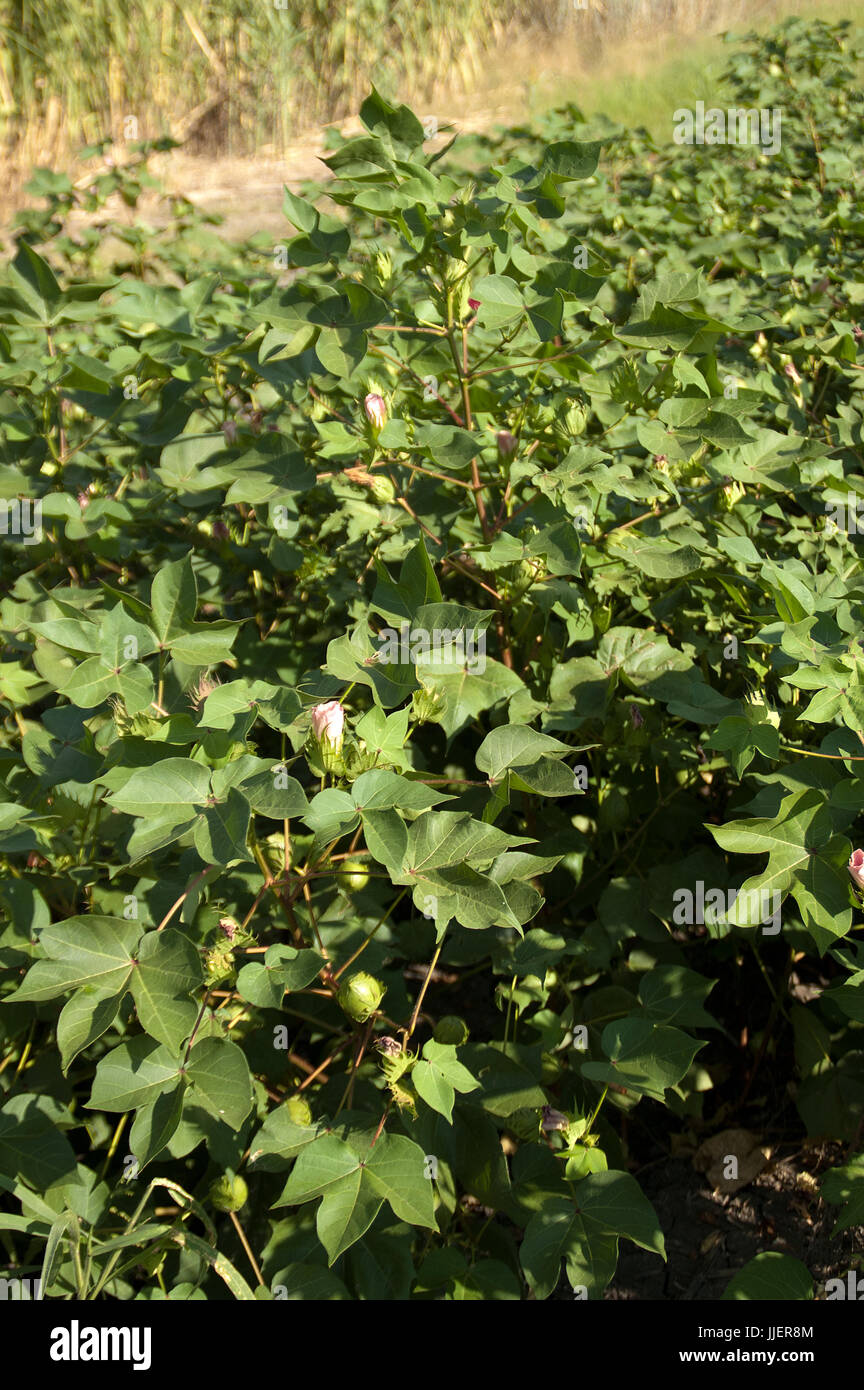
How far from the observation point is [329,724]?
3.76 feet

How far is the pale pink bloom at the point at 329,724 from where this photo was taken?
1.14m

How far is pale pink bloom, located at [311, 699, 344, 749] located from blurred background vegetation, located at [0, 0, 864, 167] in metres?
7.33

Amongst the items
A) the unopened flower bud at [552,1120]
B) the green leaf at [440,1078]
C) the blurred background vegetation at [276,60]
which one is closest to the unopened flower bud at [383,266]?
the green leaf at [440,1078]

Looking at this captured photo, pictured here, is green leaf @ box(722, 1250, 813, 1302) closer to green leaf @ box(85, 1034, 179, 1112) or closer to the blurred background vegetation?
green leaf @ box(85, 1034, 179, 1112)

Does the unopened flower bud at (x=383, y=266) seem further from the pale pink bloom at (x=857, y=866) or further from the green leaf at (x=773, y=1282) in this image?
the green leaf at (x=773, y=1282)

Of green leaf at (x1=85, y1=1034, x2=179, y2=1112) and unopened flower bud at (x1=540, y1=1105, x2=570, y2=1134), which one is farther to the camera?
unopened flower bud at (x1=540, y1=1105, x2=570, y2=1134)

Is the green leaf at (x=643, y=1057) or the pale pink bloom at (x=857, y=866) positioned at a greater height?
the pale pink bloom at (x=857, y=866)

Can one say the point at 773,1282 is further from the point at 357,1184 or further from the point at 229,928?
the point at 229,928

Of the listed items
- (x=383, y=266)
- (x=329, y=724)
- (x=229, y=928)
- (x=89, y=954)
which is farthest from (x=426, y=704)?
(x=383, y=266)

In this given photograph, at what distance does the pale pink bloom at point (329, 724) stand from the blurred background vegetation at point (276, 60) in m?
7.33

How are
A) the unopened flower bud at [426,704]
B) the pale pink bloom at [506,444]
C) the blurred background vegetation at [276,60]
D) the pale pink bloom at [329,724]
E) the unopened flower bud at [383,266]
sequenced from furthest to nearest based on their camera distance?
the blurred background vegetation at [276,60]
the pale pink bloom at [506,444]
the unopened flower bud at [383,266]
the unopened flower bud at [426,704]
the pale pink bloom at [329,724]

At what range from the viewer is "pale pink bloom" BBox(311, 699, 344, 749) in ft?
3.76

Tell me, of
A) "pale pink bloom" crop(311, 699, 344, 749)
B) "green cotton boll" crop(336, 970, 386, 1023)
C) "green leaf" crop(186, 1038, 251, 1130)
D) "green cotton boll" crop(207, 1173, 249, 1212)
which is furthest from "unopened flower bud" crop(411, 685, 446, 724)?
"green cotton boll" crop(207, 1173, 249, 1212)

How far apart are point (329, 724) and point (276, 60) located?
867 centimetres
